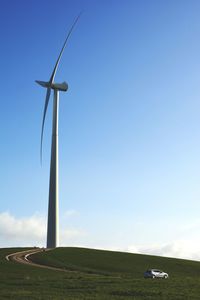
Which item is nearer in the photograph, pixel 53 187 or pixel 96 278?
pixel 96 278

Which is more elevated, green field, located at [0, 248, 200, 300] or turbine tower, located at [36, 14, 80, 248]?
turbine tower, located at [36, 14, 80, 248]

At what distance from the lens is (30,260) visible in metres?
91.9

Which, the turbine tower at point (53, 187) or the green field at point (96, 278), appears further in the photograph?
the turbine tower at point (53, 187)

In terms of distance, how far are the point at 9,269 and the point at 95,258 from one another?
26.2 m

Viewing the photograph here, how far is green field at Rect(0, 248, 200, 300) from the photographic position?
39.4 metres

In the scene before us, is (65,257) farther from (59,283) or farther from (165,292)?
(165,292)

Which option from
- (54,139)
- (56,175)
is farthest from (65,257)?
(54,139)

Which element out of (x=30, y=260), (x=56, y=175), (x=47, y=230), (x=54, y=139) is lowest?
(x=30, y=260)

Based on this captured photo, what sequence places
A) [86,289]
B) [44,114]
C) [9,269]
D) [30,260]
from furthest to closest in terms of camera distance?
1. [44,114]
2. [30,260]
3. [9,269]
4. [86,289]

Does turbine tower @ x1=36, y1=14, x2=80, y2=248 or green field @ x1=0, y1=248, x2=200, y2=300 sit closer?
green field @ x1=0, y1=248, x2=200, y2=300

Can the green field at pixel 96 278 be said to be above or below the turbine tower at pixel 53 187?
below

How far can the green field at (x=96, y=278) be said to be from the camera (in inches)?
1551

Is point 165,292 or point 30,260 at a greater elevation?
point 30,260

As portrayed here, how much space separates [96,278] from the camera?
5766cm
